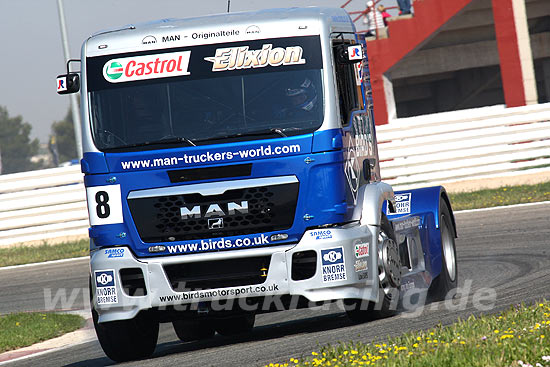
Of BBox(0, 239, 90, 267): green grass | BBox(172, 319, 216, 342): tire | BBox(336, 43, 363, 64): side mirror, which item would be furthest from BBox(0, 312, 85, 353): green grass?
BBox(0, 239, 90, 267): green grass

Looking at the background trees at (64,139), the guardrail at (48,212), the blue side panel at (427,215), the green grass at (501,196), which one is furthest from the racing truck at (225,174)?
the background trees at (64,139)

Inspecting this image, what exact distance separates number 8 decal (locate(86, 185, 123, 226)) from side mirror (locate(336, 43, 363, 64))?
6.99 feet

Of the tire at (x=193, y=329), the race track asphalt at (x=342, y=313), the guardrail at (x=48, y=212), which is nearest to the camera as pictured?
the race track asphalt at (x=342, y=313)

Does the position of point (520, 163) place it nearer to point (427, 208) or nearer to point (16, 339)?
point (427, 208)

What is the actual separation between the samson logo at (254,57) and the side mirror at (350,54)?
34 cm

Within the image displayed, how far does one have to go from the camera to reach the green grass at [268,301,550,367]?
5.78 metres

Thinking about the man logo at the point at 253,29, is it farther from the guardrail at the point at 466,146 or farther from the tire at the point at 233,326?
the guardrail at the point at 466,146

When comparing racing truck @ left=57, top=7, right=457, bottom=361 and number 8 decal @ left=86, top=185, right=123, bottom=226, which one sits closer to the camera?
racing truck @ left=57, top=7, right=457, bottom=361

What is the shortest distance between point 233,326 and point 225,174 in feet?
8.25

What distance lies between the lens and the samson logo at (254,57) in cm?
817

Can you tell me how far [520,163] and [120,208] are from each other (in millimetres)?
14388

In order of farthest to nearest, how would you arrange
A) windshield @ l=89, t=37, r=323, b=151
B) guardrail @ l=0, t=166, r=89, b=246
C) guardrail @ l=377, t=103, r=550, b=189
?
guardrail @ l=0, t=166, r=89, b=246 < guardrail @ l=377, t=103, r=550, b=189 < windshield @ l=89, t=37, r=323, b=151

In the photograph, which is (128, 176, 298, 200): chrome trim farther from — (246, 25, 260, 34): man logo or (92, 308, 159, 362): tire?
(246, 25, 260, 34): man logo

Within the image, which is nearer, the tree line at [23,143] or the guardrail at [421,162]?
the guardrail at [421,162]
